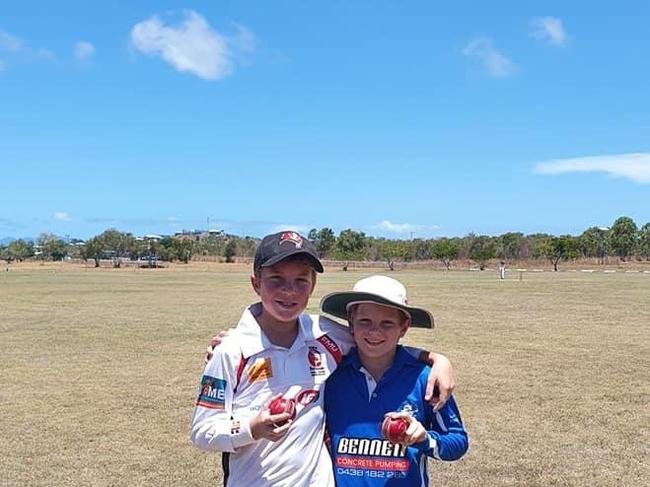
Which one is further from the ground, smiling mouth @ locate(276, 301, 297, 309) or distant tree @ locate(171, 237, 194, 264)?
distant tree @ locate(171, 237, 194, 264)

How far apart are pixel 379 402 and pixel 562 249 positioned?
110m

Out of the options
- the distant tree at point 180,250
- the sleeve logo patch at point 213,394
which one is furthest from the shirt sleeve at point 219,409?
the distant tree at point 180,250

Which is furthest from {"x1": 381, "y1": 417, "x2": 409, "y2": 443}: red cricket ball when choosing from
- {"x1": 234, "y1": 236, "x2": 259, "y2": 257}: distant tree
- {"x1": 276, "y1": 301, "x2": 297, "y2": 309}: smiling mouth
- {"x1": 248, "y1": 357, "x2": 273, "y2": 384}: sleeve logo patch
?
{"x1": 234, "y1": 236, "x2": 259, "y2": 257}: distant tree

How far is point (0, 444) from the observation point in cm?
793

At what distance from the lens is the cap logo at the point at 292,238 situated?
3013 mm

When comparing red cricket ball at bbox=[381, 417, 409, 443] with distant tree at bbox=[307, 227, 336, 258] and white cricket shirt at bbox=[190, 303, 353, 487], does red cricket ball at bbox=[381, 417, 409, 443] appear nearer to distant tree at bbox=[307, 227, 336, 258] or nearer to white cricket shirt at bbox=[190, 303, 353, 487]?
white cricket shirt at bbox=[190, 303, 353, 487]

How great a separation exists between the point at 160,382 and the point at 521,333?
1082cm

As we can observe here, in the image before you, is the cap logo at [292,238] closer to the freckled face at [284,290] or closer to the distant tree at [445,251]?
the freckled face at [284,290]

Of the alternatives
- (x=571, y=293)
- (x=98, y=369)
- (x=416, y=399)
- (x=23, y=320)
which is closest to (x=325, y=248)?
(x=571, y=293)

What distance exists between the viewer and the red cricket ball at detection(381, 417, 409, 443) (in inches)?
109

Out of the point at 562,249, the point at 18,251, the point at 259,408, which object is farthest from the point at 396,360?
Answer: the point at 18,251

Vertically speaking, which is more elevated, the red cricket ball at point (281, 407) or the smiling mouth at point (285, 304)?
the smiling mouth at point (285, 304)

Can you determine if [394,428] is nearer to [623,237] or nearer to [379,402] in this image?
[379,402]

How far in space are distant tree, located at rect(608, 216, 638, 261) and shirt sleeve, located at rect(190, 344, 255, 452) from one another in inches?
5001
